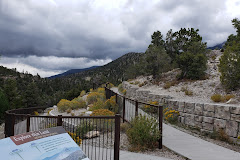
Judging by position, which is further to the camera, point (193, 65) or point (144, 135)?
point (193, 65)

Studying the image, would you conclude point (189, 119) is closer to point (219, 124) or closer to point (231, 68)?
point (219, 124)

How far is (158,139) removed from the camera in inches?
237

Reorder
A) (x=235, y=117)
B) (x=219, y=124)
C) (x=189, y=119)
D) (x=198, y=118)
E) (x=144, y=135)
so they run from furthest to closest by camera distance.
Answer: (x=189, y=119) → (x=198, y=118) → (x=219, y=124) → (x=235, y=117) → (x=144, y=135)

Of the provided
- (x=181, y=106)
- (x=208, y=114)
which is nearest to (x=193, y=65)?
(x=181, y=106)

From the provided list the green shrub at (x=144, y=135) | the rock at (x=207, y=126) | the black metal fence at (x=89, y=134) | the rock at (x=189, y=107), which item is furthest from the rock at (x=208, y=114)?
the black metal fence at (x=89, y=134)

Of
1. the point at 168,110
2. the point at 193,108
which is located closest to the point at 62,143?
the point at 193,108

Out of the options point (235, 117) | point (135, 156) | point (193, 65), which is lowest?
point (135, 156)

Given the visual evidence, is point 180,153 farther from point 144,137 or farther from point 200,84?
point 200,84

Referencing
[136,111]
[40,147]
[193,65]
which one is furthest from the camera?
[193,65]

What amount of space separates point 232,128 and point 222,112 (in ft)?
2.34

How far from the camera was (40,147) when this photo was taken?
2924 mm

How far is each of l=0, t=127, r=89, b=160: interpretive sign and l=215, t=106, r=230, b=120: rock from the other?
638 cm

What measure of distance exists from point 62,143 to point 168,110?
8.53 m

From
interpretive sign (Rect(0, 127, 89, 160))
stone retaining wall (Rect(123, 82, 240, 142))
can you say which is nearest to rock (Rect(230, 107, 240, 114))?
stone retaining wall (Rect(123, 82, 240, 142))
